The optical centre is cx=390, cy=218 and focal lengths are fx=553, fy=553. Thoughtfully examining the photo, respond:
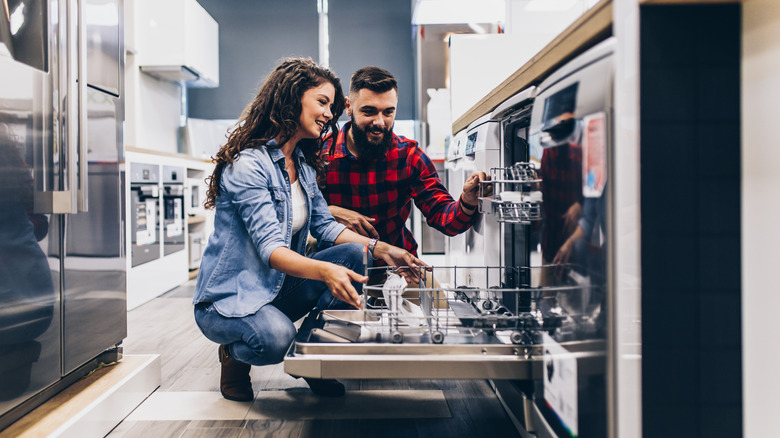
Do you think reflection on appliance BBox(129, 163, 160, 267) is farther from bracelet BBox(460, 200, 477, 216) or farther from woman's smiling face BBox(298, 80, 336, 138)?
bracelet BBox(460, 200, 477, 216)

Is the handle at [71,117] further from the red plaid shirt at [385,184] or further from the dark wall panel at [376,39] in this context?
the dark wall panel at [376,39]

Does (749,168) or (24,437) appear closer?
(749,168)

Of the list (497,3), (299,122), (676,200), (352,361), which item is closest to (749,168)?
(676,200)

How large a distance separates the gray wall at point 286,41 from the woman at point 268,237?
11.8ft

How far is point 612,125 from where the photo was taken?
69cm

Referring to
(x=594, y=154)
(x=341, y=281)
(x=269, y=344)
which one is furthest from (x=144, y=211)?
(x=594, y=154)

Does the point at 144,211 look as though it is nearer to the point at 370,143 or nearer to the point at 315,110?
the point at 370,143

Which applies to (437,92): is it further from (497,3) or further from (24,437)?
(24,437)

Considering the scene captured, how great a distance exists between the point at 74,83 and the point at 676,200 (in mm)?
1303

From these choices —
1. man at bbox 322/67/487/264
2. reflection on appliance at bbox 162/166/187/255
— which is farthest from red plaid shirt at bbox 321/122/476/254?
reflection on appliance at bbox 162/166/187/255

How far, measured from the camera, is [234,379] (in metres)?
1.56

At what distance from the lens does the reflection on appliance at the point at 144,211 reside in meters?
2.89

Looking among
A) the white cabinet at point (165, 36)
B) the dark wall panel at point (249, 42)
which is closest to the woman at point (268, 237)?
the white cabinet at point (165, 36)

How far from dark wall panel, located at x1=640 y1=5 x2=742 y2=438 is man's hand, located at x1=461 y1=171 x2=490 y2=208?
74 centimetres
